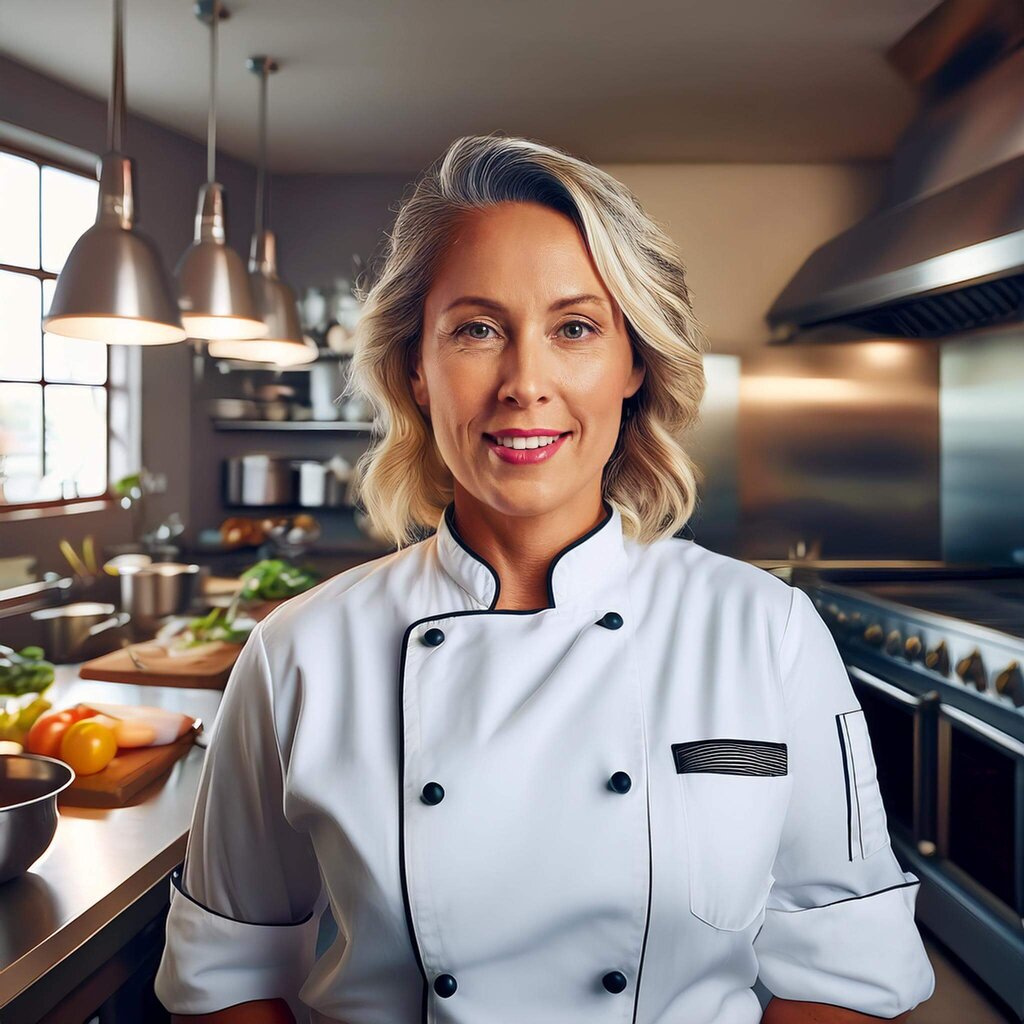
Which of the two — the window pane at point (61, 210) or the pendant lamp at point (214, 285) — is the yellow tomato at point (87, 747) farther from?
the window pane at point (61, 210)

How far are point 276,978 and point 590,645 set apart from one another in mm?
451

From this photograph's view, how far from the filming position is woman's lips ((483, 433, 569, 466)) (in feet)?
2.87

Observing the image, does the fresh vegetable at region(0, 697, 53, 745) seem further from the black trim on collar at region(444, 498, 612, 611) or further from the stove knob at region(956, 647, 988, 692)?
the stove knob at region(956, 647, 988, 692)

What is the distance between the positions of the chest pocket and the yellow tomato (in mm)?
900

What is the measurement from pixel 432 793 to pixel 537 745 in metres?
0.10

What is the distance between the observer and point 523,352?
0.86m

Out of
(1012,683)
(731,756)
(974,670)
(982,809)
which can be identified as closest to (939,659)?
(974,670)

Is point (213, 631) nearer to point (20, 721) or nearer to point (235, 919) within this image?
point (20, 721)

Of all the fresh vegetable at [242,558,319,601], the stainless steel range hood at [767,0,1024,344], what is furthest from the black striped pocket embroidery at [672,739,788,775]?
the fresh vegetable at [242,558,319,601]

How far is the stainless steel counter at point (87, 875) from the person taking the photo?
0.93 metres

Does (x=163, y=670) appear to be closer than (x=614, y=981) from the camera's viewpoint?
No

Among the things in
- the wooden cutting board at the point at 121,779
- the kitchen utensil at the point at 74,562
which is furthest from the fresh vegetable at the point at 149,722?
the kitchen utensil at the point at 74,562

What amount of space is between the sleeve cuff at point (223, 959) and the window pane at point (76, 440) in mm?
2828

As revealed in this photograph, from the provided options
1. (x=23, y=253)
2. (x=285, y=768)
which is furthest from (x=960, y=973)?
(x=23, y=253)
